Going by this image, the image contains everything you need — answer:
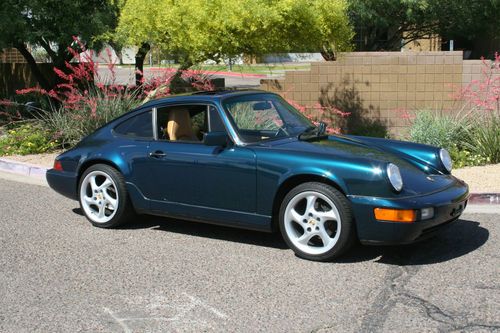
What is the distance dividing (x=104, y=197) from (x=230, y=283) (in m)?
2.21

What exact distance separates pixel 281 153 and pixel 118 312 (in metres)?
1.96

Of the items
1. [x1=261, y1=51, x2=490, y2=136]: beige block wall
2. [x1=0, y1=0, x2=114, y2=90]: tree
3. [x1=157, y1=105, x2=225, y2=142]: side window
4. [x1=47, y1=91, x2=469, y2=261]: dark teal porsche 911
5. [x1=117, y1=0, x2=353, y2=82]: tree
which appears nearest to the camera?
[x1=47, y1=91, x2=469, y2=261]: dark teal porsche 911

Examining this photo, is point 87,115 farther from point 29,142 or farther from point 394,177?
point 394,177

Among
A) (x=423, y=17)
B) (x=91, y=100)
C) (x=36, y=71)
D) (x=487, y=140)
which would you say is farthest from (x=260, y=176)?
(x=423, y=17)

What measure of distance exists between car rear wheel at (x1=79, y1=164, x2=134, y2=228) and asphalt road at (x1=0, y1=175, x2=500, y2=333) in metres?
0.14

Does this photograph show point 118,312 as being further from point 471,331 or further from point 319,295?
point 471,331

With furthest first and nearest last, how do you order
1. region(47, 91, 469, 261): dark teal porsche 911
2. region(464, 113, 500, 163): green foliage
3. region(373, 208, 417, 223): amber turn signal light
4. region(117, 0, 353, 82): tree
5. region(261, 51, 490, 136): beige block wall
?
region(261, 51, 490, 136): beige block wall → region(117, 0, 353, 82): tree → region(464, 113, 500, 163): green foliage → region(47, 91, 469, 261): dark teal porsche 911 → region(373, 208, 417, 223): amber turn signal light

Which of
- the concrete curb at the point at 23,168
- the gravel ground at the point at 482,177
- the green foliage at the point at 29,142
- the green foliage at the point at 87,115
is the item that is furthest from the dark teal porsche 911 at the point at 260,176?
the green foliage at the point at 29,142

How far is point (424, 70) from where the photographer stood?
1202 cm

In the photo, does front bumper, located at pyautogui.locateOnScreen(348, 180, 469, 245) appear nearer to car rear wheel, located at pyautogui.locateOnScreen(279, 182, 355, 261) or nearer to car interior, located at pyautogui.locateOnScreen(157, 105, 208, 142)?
car rear wheel, located at pyautogui.locateOnScreen(279, 182, 355, 261)

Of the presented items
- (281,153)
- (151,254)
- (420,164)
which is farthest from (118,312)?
(420,164)

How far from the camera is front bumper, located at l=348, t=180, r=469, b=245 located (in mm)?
4922

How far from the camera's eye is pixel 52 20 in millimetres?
13539

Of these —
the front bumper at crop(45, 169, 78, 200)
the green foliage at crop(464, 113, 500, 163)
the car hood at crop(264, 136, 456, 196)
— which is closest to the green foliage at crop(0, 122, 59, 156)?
the front bumper at crop(45, 169, 78, 200)
